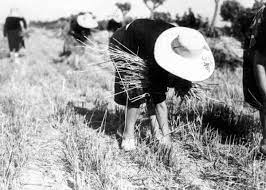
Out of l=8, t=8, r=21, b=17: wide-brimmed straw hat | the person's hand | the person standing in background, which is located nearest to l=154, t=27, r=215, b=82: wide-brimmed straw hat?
the person's hand

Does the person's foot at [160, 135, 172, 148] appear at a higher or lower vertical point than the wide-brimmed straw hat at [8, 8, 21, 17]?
lower

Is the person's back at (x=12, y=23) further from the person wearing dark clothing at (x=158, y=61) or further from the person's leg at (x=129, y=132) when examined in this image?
the person's leg at (x=129, y=132)

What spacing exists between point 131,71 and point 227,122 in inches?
41.0

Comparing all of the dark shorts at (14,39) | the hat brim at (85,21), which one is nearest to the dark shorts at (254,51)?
the hat brim at (85,21)

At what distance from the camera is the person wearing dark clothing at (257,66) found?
7.41ft

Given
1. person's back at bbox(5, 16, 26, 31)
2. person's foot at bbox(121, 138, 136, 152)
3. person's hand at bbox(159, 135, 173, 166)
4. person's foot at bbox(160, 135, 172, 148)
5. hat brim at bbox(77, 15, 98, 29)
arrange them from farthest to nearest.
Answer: person's back at bbox(5, 16, 26, 31) < hat brim at bbox(77, 15, 98, 29) < person's foot at bbox(121, 138, 136, 152) < person's foot at bbox(160, 135, 172, 148) < person's hand at bbox(159, 135, 173, 166)

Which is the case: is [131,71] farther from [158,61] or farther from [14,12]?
[14,12]

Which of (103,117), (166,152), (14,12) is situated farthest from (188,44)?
(14,12)

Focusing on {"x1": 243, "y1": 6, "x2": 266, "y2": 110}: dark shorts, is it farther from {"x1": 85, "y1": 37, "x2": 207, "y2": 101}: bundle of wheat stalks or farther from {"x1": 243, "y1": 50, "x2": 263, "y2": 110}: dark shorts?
{"x1": 85, "y1": 37, "x2": 207, "y2": 101}: bundle of wheat stalks

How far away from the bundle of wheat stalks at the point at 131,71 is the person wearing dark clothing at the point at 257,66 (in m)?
0.43

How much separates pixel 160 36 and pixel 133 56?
1.09 feet

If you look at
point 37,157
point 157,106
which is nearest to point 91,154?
point 37,157

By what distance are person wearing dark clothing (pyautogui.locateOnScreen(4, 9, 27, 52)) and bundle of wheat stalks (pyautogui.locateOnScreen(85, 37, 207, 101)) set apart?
4.89 meters

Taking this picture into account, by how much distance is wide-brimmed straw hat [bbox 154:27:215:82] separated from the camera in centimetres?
225
